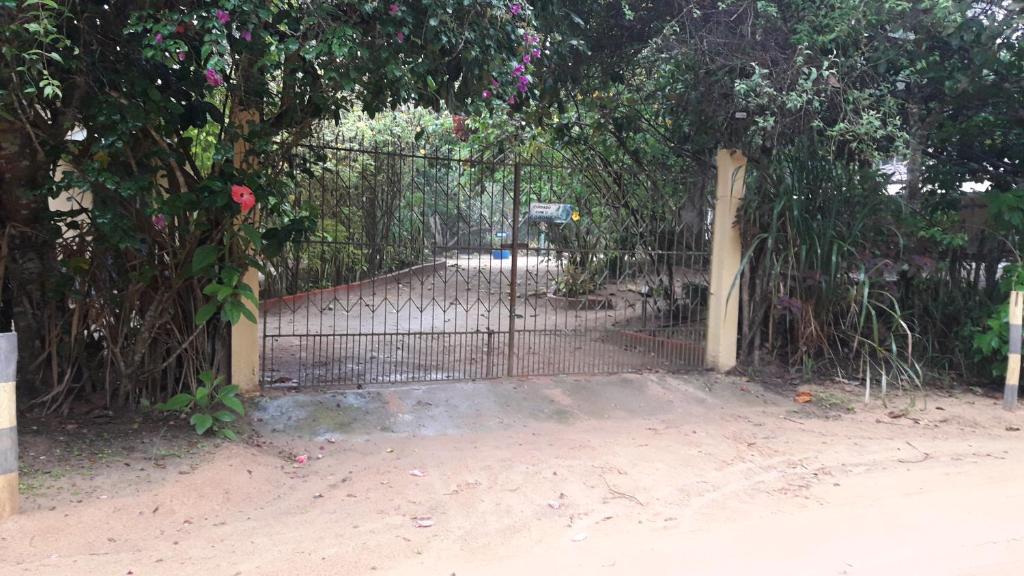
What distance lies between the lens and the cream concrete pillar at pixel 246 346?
18.1 ft

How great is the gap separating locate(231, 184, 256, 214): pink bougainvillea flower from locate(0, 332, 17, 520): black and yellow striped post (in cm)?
167

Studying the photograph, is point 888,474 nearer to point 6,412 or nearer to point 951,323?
point 951,323

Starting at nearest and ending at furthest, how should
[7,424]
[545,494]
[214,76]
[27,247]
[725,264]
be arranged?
[7,424] → [214,76] → [545,494] → [27,247] → [725,264]

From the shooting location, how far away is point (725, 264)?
7852 millimetres

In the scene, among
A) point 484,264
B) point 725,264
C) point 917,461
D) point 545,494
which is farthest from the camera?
point 725,264

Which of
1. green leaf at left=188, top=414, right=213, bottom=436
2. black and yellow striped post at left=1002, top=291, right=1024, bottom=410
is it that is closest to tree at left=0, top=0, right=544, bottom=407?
green leaf at left=188, top=414, right=213, bottom=436

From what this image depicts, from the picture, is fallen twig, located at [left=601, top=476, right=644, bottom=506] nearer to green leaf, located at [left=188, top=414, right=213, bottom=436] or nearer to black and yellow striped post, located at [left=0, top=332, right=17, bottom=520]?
green leaf, located at [left=188, top=414, right=213, bottom=436]

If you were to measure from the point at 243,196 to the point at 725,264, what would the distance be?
5020mm

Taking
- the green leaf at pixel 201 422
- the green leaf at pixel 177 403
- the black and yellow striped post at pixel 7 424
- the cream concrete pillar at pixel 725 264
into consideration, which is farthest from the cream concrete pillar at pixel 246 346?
the cream concrete pillar at pixel 725 264

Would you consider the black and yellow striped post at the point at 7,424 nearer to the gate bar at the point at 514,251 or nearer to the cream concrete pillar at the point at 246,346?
the cream concrete pillar at the point at 246,346

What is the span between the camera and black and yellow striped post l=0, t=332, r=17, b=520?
3.68 m

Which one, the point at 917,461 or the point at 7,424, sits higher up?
the point at 7,424

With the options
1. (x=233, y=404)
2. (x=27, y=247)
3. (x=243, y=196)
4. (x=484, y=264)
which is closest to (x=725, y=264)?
(x=484, y=264)

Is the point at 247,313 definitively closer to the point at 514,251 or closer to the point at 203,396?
the point at 203,396
